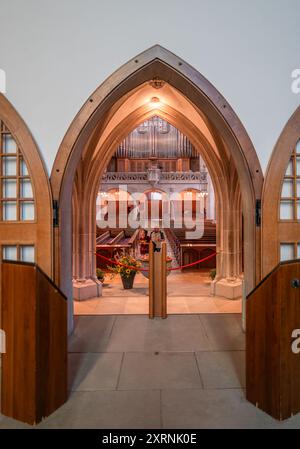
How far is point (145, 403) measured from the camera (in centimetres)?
225

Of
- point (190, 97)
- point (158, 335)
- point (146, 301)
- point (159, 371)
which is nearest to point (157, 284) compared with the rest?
point (158, 335)

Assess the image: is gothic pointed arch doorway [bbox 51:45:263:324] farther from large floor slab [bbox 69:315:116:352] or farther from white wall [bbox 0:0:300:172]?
large floor slab [bbox 69:315:116:352]

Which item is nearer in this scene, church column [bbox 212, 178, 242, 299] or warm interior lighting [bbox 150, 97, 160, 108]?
church column [bbox 212, 178, 242, 299]

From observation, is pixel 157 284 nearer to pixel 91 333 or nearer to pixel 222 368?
pixel 91 333

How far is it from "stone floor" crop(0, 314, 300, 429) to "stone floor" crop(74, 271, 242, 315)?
1.58ft

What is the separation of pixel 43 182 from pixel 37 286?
1.36 m

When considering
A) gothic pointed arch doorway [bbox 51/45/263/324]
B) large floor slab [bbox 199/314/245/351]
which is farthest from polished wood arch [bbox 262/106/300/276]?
large floor slab [bbox 199/314/245/351]

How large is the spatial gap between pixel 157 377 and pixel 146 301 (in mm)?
2299

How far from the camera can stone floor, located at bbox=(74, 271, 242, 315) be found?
4.44m

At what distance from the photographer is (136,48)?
3.06 m

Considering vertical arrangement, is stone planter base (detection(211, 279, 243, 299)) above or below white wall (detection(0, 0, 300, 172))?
below

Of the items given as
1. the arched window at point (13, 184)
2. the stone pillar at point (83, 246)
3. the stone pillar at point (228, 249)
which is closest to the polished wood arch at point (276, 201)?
the stone pillar at point (228, 249)

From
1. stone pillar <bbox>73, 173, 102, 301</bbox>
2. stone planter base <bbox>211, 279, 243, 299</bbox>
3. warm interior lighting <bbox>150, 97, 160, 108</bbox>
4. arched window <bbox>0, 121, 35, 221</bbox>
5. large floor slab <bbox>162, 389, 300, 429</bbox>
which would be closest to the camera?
large floor slab <bbox>162, 389, 300, 429</bbox>

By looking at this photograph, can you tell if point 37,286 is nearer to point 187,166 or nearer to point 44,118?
point 44,118
